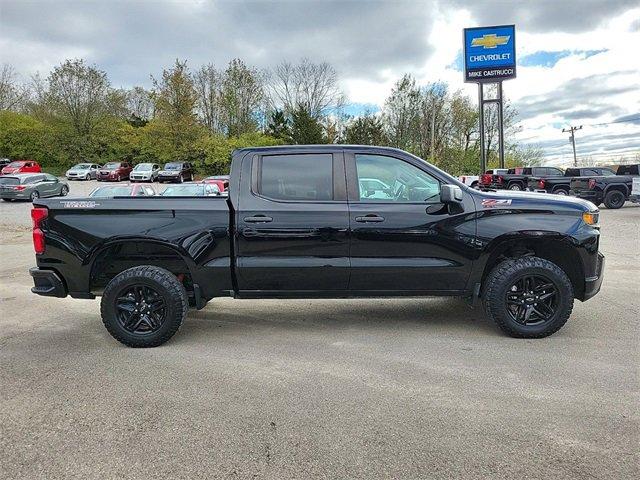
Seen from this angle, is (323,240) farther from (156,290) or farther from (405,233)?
(156,290)

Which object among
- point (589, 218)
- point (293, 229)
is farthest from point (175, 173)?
point (589, 218)

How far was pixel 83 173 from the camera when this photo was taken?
126 feet

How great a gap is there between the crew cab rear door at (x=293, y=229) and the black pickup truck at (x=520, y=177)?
825 inches

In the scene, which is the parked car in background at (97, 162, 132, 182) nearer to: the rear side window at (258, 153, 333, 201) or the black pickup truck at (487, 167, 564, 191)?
the black pickup truck at (487, 167, 564, 191)

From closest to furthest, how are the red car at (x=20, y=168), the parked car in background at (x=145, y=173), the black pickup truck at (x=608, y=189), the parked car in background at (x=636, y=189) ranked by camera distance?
the parked car in background at (x=636, y=189) → the black pickup truck at (x=608, y=189) → the red car at (x=20, y=168) → the parked car in background at (x=145, y=173)

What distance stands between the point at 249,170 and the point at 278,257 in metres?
0.89

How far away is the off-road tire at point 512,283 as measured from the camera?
4.42 metres

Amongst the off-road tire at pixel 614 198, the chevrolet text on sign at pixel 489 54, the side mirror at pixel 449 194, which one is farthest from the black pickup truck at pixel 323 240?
the chevrolet text on sign at pixel 489 54

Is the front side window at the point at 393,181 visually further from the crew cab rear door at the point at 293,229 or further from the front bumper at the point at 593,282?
the front bumper at the point at 593,282

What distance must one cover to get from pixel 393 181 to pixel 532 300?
68.7 inches

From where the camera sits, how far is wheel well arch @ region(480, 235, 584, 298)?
14.8 ft

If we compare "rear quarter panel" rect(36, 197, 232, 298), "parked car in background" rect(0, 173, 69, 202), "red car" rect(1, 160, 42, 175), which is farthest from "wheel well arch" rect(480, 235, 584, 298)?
"red car" rect(1, 160, 42, 175)

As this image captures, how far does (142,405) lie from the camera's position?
3.31m

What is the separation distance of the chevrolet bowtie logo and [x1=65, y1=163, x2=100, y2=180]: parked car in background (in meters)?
30.5
